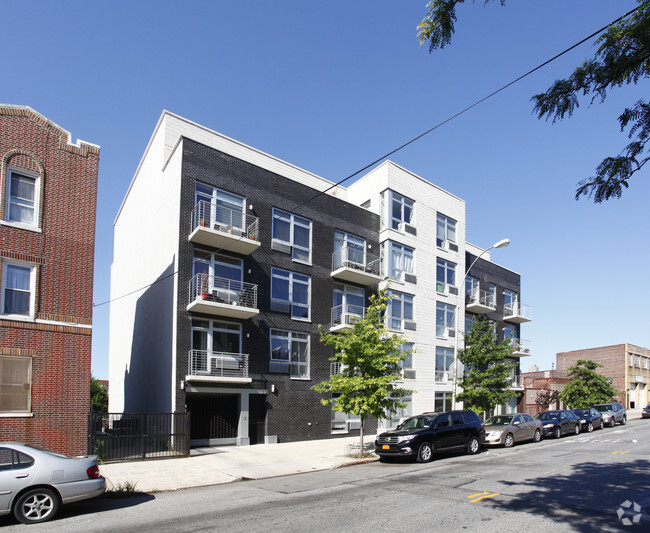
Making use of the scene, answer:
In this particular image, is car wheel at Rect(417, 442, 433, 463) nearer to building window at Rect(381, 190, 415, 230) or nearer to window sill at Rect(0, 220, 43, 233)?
window sill at Rect(0, 220, 43, 233)

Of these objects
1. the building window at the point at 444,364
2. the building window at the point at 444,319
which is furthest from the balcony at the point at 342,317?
the building window at the point at 444,364

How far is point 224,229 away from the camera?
22031mm

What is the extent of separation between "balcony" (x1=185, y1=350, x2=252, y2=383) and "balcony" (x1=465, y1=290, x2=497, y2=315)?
60.9 feet

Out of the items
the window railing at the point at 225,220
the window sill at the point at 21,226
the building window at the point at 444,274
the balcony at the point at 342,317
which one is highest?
the window railing at the point at 225,220

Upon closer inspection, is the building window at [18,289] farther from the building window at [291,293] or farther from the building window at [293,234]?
the building window at [293,234]

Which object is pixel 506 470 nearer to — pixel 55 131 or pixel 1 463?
pixel 1 463

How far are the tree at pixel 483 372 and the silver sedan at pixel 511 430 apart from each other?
3.81 meters

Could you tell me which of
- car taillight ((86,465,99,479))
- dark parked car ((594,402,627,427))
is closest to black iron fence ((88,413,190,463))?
car taillight ((86,465,99,479))

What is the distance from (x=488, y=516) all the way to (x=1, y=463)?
27.5ft

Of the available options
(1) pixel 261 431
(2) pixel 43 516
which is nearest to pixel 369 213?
(1) pixel 261 431

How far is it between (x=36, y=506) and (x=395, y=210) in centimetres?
2386

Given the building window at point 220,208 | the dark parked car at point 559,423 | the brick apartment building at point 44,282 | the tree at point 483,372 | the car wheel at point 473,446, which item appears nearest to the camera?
the brick apartment building at point 44,282

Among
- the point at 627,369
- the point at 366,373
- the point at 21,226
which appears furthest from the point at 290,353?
the point at 627,369

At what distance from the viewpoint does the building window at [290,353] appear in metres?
23.4
